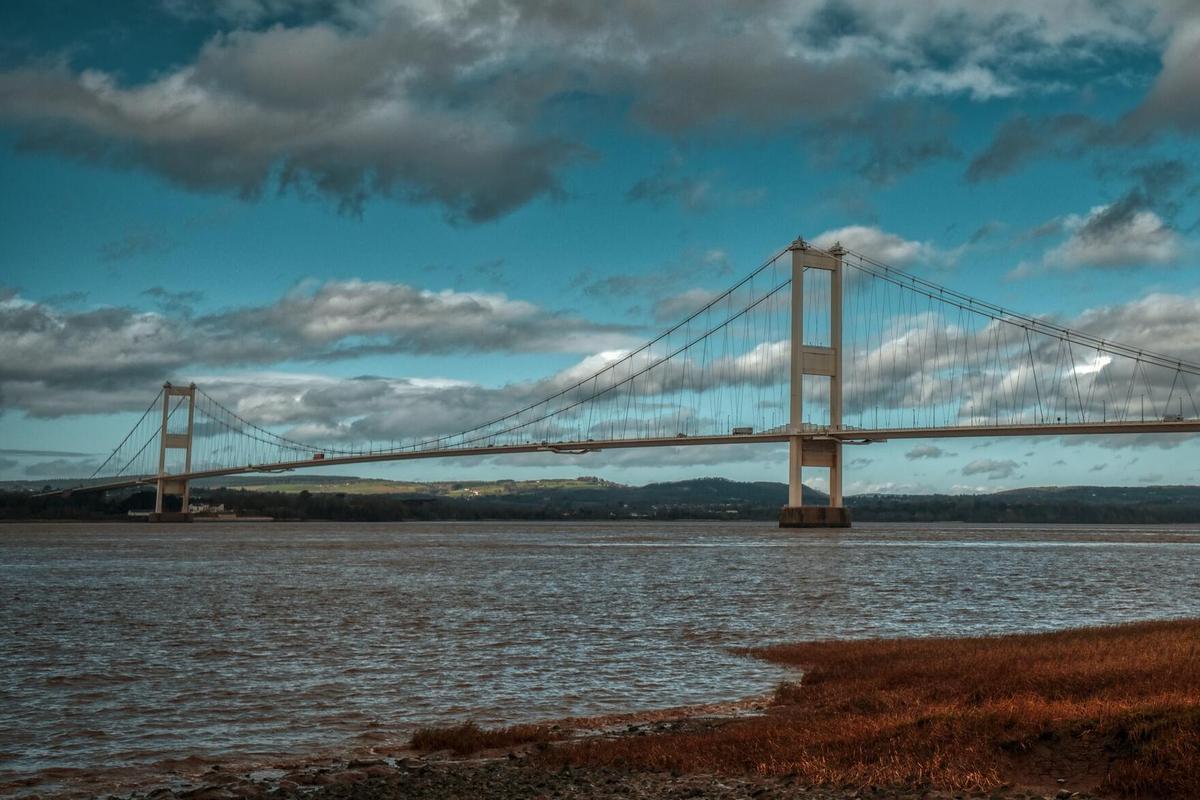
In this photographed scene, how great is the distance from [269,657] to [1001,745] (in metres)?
11.5

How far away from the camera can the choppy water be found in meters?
12.2

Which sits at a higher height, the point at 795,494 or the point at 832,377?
the point at 832,377

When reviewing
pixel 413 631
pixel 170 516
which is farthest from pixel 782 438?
pixel 170 516

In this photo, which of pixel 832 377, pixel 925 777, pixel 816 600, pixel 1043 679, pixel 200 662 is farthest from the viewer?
pixel 832 377

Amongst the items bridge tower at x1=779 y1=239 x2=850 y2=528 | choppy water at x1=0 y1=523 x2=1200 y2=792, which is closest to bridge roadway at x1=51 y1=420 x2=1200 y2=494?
bridge tower at x1=779 y1=239 x2=850 y2=528

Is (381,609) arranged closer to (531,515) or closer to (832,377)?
(832,377)

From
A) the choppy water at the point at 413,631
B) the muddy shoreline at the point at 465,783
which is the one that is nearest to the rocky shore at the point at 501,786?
the muddy shoreline at the point at 465,783

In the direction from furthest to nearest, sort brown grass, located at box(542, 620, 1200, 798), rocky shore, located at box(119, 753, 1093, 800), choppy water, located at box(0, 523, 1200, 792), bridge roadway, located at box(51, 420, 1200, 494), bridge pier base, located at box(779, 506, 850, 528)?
bridge pier base, located at box(779, 506, 850, 528)
bridge roadway, located at box(51, 420, 1200, 494)
choppy water, located at box(0, 523, 1200, 792)
brown grass, located at box(542, 620, 1200, 798)
rocky shore, located at box(119, 753, 1093, 800)

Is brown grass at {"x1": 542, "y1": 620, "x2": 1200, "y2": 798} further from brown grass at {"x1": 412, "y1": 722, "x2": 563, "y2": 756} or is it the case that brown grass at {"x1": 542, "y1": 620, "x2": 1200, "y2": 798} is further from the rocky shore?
brown grass at {"x1": 412, "y1": 722, "x2": 563, "y2": 756}

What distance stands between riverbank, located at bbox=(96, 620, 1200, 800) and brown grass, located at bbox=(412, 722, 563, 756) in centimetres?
2

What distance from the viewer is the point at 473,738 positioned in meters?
10.6

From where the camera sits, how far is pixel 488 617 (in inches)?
923

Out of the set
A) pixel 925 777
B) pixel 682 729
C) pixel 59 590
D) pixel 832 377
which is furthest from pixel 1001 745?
pixel 832 377

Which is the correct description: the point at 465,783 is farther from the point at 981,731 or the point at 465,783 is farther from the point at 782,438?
the point at 782,438
